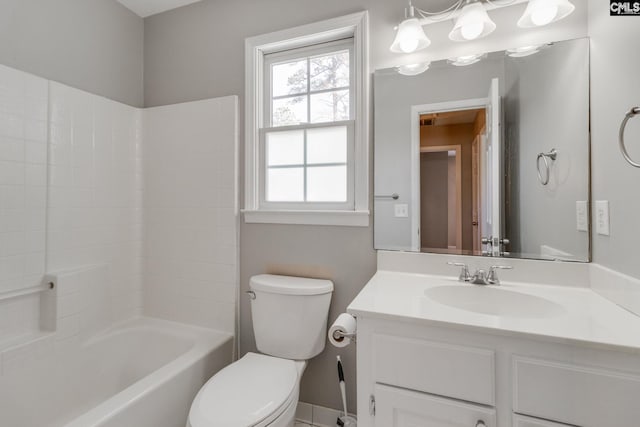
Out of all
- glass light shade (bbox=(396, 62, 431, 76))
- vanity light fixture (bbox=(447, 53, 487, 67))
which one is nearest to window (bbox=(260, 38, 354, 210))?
glass light shade (bbox=(396, 62, 431, 76))

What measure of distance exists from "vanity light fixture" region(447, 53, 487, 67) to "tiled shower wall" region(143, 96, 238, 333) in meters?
1.20

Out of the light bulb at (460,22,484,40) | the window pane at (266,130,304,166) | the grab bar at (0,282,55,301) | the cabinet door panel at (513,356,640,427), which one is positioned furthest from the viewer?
the window pane at (266,130,304,166)

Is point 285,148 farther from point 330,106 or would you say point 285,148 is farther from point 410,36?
point 410,36

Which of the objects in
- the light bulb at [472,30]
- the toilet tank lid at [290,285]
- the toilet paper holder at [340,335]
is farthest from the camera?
the toilet tank lid at [290,285]

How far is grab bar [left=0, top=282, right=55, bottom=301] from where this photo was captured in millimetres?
1419

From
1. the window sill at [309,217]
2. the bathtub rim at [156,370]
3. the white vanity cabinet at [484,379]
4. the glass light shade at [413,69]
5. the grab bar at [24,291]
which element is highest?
the glass light shade at [413,69]

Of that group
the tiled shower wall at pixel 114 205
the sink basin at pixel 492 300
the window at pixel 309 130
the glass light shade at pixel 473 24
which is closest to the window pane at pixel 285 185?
the window at pixel 309 130

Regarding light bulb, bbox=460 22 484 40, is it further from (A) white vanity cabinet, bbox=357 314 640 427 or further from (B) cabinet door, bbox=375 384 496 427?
(B) cabinet door, bbox=375 384 496 427

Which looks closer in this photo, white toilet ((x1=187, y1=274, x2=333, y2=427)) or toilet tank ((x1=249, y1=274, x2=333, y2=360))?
white toilet ((x1=187, y1=274, x2=333, y2=427))

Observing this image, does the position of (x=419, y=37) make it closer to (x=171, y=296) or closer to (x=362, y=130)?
(x=362, y=130)

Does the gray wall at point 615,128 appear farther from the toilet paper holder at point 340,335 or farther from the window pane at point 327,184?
the window pane at point 327,184

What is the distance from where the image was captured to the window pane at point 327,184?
1700 mm

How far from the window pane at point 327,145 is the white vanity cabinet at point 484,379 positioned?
963 mm

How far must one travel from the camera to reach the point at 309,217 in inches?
66.3
